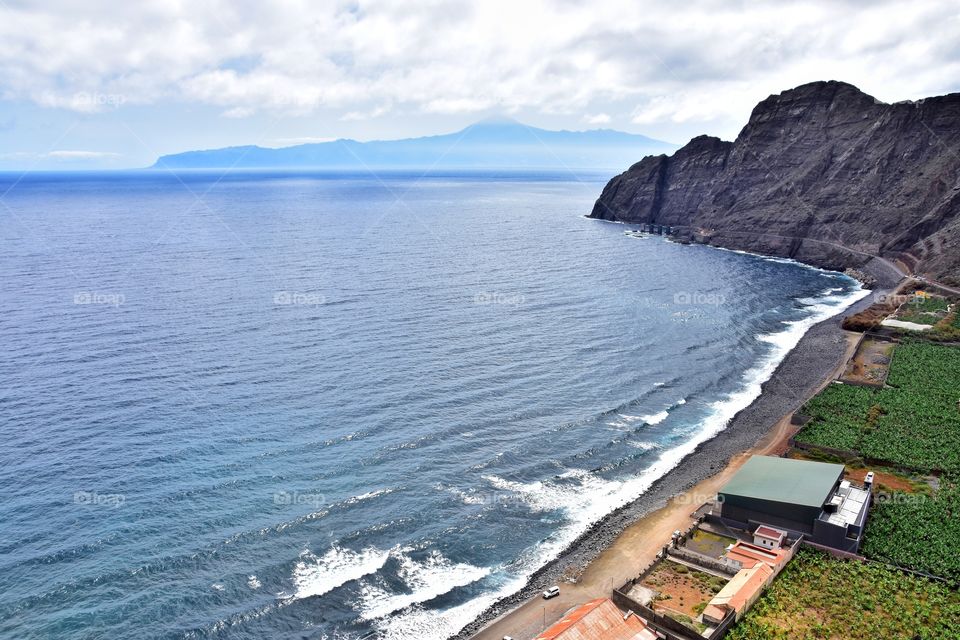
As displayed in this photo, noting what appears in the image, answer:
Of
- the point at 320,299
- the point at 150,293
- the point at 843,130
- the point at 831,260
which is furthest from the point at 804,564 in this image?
the point at 843,130

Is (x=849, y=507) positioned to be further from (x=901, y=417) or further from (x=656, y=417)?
(x=656, y=417)

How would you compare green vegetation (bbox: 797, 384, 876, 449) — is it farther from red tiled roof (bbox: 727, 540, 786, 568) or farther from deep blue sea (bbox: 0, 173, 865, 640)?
red tiled roof (bbox: 727, 540, 786, 568)

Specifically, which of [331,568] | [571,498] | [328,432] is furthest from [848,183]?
[331,568]

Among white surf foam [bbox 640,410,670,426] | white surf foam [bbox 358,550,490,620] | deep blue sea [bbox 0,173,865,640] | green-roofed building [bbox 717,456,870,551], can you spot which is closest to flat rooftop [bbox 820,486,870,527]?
green-roofed building [bbox 717,456,870,551]

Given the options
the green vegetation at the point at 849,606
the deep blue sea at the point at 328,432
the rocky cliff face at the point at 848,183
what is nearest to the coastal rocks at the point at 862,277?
the rocky cliff face at the point at 848,183

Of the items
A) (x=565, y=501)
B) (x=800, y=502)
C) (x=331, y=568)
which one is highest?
(x=800, y=502)
